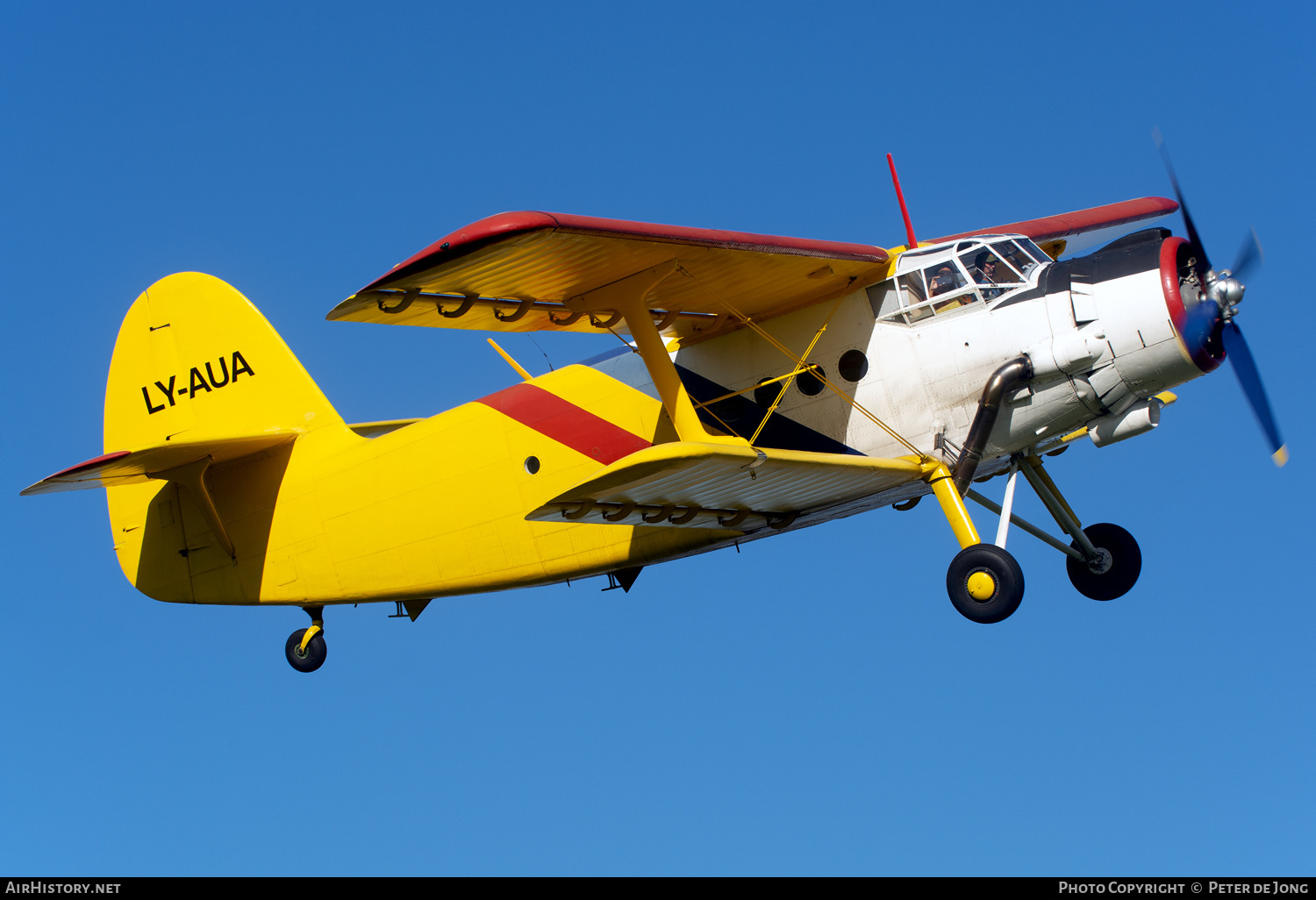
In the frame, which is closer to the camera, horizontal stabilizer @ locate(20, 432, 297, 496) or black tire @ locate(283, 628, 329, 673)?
horizontal stabilizer @ locate(20, 432, 297, 496)

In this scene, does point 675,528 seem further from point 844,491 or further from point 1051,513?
point 1051,513

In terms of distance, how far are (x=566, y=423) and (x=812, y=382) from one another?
2264 millimetres

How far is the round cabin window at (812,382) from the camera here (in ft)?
36.3

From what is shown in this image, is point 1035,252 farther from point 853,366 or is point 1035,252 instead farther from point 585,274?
point 585,274

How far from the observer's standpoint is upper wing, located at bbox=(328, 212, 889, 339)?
8758 millimetres

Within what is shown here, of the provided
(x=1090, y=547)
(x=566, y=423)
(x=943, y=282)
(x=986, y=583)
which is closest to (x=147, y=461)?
(x=566, y=423)

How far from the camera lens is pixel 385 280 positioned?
8859 millimetres

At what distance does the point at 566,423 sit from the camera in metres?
11.9

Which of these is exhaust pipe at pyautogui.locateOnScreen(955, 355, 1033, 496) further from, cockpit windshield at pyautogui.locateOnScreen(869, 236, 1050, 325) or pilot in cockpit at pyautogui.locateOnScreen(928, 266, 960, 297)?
pilot in cockpit at pyautogui.locateOnScreen(928, 266, 960, 297)

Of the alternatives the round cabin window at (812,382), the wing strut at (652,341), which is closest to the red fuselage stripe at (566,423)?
the wing strut at (652,341)

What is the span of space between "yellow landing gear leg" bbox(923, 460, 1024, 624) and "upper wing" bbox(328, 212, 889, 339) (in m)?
2.45

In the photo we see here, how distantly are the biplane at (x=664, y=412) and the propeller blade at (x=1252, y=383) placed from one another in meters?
0.02

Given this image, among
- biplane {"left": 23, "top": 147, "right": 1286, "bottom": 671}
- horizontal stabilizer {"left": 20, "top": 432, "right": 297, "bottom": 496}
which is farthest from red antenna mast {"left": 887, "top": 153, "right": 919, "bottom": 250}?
horizontal stabilizer {"left": 20, "top": 432, "right": 297, "bottom": 496}

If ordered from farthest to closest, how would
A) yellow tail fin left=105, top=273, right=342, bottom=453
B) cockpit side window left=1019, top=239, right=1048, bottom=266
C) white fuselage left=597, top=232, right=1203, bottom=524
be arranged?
1. yellow tail fin left=105, top=273, right=342, bottom=453
2. cockpit side window left=1019, top=239, right=1048, bottom=266
3. white fuselage left=597, top=232, right=1203, bottom=524
